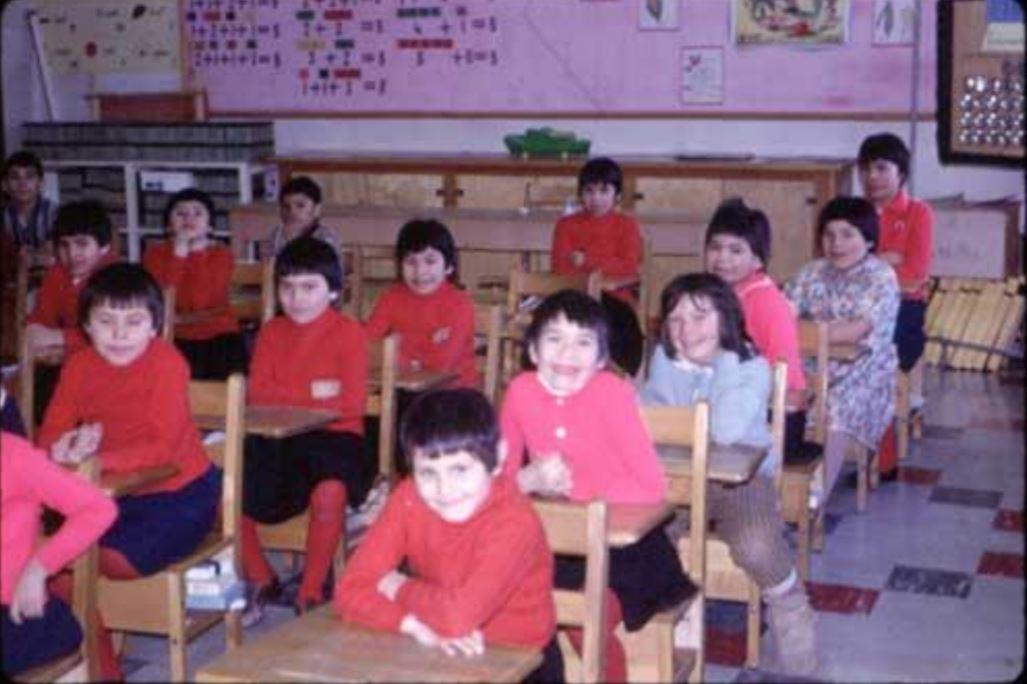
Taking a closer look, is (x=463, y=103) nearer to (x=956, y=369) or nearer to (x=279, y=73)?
(x=279, y=73)

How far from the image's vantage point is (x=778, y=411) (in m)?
3.46

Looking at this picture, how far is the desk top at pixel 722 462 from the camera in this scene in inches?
115

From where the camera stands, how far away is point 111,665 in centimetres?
293

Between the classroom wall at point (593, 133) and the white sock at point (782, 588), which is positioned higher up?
the classroom wall at point (593, 133)

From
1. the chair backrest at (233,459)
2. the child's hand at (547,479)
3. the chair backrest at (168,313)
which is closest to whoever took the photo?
the child's hand at (547,479)

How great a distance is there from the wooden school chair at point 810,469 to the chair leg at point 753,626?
0.41 m

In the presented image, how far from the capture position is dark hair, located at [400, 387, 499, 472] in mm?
2250

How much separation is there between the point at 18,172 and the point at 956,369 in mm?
4480

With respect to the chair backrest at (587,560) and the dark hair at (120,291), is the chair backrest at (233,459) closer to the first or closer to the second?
the dark hair at (120,291)

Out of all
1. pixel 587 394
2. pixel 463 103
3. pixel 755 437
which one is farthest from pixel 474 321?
pixel 463 103

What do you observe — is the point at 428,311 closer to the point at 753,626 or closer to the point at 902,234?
the point at 753,626

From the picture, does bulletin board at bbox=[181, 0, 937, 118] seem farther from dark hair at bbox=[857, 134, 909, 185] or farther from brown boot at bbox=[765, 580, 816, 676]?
brown boot at bbox=[765, 580, 816, 676]

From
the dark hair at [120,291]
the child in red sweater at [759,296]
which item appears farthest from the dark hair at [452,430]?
the child in red sweater at [759,296]

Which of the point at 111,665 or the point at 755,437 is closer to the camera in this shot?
the point at 111,665
